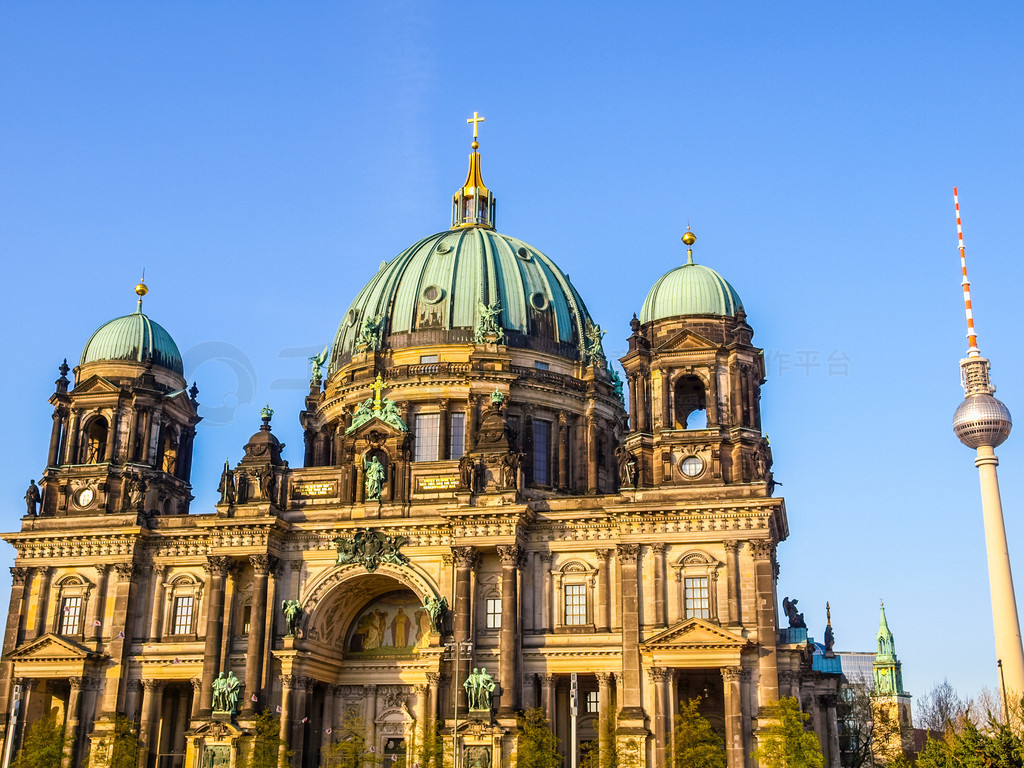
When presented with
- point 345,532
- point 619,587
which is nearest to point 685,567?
point 619,587

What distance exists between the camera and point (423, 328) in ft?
260

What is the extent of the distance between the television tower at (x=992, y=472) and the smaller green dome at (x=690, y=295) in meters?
23.6

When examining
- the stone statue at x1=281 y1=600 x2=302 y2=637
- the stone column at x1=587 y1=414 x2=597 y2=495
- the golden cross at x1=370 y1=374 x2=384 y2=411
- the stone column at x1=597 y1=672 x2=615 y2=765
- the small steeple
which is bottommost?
the stone column at x1=597 y1=672 x2=615 y2=765

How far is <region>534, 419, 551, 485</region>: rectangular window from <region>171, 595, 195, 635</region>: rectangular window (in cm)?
2116

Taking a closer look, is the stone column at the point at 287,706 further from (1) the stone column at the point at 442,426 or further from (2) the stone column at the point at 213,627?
(1) the stone column at the point at 442,426

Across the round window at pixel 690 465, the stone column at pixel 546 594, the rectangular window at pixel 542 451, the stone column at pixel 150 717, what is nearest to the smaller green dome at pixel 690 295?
the round window at pixel 690 465

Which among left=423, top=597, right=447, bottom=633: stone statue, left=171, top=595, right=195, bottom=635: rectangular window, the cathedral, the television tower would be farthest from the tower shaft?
left=171, top=595, right=195, bottom=635: rectangular window

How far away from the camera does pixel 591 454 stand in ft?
251

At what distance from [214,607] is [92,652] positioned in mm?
7077

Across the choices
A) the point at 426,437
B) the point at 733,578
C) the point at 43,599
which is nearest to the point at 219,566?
the point at 43,599

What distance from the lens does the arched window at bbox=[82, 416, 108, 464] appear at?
7406 cm

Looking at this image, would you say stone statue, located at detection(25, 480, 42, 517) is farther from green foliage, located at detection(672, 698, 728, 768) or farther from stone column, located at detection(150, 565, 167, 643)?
green foliage, located at detection(672, 698, 728, 768)

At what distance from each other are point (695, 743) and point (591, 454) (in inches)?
889

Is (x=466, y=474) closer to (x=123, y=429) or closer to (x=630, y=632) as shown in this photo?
(x=630, y=632)
